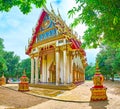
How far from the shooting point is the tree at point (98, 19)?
573cm

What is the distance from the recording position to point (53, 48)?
2730 centimetres

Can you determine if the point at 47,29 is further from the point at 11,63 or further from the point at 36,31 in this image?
the point at 11,63

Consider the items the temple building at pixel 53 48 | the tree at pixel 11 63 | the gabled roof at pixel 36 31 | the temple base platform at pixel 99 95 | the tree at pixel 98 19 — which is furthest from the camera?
the tree at pixel 11 63

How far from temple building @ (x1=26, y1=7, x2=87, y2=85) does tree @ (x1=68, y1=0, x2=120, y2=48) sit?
44.2 ft

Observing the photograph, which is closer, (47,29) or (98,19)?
(98,19)

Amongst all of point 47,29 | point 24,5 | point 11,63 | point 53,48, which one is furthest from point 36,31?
point 24,5

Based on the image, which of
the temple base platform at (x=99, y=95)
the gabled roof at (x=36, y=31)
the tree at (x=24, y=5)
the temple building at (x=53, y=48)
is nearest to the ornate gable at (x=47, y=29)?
the temple building at (x=53, y=48)

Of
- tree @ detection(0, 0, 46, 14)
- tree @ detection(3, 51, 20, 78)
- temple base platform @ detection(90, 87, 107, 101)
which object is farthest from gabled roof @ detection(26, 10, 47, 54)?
tree @ detection(0, 0, 46, 14)

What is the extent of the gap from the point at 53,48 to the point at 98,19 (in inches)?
787

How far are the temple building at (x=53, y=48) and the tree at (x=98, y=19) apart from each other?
13463 mm

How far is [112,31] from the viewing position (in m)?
7.12

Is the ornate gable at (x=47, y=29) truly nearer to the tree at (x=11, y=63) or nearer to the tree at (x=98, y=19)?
the tree at (x=98, y=19)

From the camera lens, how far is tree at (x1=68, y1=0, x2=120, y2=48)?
573 centimetres

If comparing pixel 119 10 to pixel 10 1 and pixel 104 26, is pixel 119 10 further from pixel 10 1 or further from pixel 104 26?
pixel 10 1
